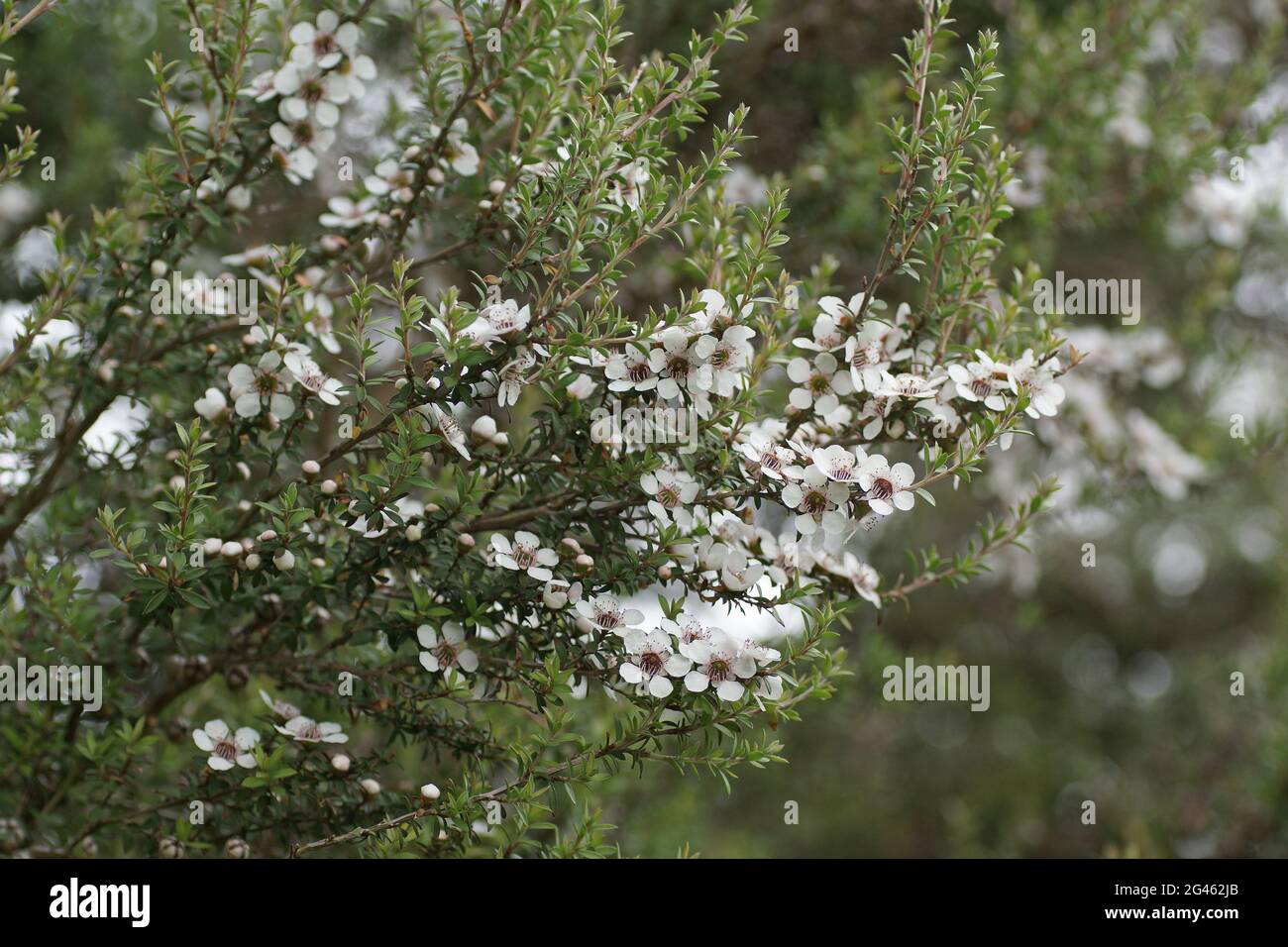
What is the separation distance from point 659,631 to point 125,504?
1813 mm

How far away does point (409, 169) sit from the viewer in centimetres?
300

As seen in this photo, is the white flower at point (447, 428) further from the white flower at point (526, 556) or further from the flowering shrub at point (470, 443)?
the white flower at point (526, 556)

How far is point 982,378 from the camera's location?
2.46 meters

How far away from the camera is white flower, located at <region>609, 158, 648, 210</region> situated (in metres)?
2.43

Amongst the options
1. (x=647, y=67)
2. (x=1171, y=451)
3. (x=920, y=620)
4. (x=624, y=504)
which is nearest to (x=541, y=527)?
(x=624, y=504)

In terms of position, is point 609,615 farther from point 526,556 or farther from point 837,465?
point 837,465

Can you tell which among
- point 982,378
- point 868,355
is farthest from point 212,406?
point 982,378

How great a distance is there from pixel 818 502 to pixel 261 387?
1.30 meters

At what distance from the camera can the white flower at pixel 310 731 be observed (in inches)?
102

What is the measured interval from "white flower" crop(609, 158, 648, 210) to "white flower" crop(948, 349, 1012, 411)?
2.65 feet

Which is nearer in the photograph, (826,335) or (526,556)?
(526,556)

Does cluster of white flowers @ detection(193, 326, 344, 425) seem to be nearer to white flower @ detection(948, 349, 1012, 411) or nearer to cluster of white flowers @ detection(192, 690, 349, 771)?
cluster of white flowers @ detection(192, 690, 349, 771)

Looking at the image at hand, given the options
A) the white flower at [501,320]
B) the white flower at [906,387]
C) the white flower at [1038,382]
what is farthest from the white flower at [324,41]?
the white flower at [1038,382]
